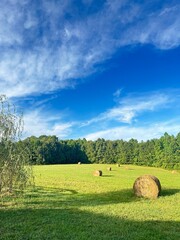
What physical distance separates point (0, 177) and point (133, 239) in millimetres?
5301

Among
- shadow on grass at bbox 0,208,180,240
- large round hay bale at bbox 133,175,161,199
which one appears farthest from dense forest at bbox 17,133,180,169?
shadow on grass at bbox 0,208,180,240

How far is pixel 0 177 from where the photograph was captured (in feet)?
33.8

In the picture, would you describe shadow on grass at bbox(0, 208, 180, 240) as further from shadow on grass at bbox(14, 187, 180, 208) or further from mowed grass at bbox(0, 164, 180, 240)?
shadow on grass at bbox(14, 187, 180, 208)

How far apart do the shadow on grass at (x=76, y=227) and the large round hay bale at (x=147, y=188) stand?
640cm

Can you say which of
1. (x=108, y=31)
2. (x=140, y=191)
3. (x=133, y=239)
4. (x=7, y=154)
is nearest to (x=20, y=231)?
(x=7, y=154)

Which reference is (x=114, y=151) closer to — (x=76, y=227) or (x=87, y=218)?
(x=87, y=218)

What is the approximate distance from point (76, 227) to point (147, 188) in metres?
9.12

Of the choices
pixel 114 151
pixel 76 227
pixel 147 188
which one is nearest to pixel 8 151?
pixel 76 227

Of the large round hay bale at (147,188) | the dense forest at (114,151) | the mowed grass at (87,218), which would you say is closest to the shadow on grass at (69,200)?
the mowed grass at (87,218)

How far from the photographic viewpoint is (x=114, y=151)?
Answer: 103688 millimetres

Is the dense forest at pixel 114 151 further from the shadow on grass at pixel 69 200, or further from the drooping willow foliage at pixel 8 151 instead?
the drooping willow foliage at pixel 8 151

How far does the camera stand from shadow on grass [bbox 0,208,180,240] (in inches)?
382

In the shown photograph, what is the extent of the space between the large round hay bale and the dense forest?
59030mm

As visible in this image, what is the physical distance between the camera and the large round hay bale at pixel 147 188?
1853 cm
